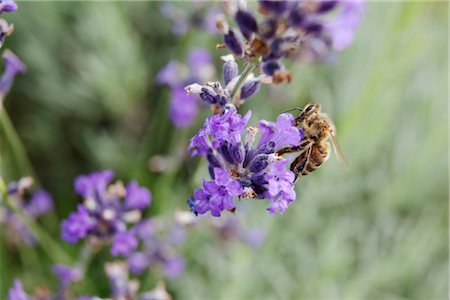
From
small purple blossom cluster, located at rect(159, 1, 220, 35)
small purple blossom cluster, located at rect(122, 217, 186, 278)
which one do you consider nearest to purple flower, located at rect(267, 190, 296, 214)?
small purple blossom cluster, located at rect(122, 217, 186, 278)

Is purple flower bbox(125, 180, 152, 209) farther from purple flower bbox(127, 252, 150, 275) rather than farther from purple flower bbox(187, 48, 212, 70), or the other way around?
purple flower bbox(187, 48, 212, 70)

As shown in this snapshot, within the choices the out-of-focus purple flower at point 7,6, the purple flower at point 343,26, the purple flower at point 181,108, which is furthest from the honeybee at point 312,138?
the purple flower at point 181,108

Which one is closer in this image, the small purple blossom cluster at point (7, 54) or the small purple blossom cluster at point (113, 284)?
the small purple blossom cluster at point (7, 54)

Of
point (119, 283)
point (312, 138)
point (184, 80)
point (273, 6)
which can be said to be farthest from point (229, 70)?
point (184, 80)

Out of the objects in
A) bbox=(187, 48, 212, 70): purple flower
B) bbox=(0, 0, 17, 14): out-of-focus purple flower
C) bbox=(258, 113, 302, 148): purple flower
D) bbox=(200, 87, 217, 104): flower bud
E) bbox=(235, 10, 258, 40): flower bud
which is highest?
bbox=(187, 48, 212, 70): purple flower

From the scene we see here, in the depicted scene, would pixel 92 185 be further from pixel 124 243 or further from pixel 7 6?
pixel 7 6

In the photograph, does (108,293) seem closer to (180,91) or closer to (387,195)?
(180,91)

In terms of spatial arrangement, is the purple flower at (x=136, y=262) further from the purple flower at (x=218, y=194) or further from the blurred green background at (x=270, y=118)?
the purple flower at (x=218, y=194)
